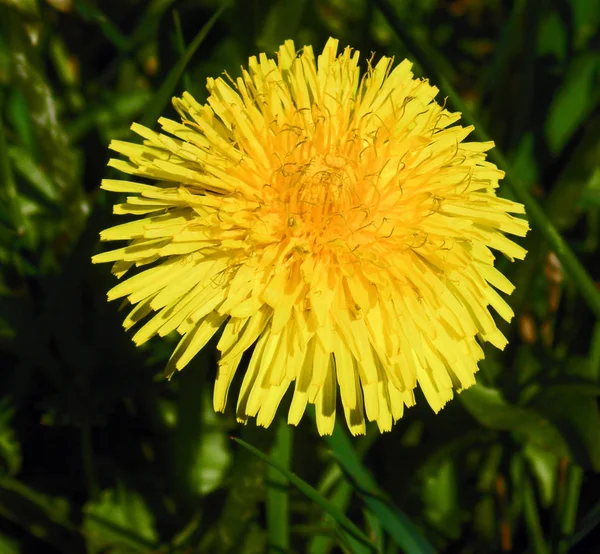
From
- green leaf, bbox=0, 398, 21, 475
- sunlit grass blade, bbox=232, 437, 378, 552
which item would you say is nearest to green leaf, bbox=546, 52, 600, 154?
sunlit grass blade, bbox=232, 437, 378, 552

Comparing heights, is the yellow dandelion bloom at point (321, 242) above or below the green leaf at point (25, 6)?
below

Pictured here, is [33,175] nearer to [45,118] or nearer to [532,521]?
[45,118]

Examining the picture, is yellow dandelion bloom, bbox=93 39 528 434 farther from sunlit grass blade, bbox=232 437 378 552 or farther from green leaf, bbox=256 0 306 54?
green leaf, bbox=256 0 306 54

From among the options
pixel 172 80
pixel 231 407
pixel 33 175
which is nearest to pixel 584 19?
pixel 172 80

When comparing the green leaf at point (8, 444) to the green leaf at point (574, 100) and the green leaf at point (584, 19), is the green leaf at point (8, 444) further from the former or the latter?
the green leaf at point (584, 19)

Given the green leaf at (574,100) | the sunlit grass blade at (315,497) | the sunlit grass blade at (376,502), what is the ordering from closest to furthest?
the sunlit grass blade at (315,497) < the sunlit grass blade at (376,502) < the green leaf at (574,100)

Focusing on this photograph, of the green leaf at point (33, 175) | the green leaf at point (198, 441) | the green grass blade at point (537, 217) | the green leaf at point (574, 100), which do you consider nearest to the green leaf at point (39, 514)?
the green leaf at point (198, 441)

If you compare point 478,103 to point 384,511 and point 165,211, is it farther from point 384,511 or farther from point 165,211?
point 384,511
